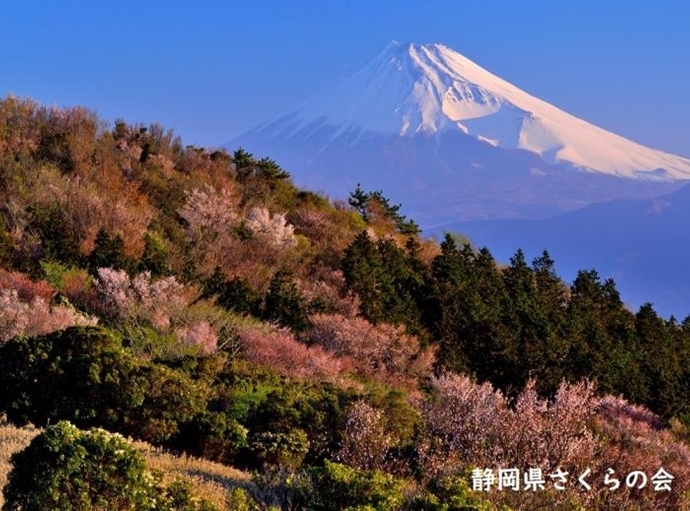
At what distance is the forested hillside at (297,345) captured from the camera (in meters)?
9.42

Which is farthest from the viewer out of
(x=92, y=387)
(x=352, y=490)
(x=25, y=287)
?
(x=25, y=287)

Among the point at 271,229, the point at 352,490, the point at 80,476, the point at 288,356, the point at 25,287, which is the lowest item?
the point at 352,490

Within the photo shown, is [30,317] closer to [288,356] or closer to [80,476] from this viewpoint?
[288,356]

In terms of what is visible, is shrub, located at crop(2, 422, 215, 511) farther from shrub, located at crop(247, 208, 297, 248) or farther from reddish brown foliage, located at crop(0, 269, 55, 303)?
shrub, located at crop(247, 208, 297, 248)

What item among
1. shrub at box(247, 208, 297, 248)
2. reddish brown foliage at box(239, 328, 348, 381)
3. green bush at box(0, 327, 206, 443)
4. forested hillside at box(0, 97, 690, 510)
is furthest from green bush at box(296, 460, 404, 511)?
shrub at box(247, 208, 297, 248)

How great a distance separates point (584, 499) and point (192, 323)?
1159 centimetres

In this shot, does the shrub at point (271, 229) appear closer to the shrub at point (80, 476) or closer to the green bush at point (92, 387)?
the green bush at point (92, 387)

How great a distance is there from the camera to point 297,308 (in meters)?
22.2

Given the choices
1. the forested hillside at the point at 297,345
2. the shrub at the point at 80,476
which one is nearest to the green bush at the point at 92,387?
the forested hillside at the point at 297,345

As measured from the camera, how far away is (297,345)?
18.8 meters

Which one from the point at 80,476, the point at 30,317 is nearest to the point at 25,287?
the point at 30,317

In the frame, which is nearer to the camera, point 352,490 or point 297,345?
point 352,490

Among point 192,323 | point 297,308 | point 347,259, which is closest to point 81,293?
point 192,323

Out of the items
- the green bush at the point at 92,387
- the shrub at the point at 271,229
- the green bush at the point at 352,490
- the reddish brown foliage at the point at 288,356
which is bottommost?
the green bush at the point at 352,490
